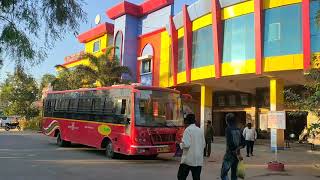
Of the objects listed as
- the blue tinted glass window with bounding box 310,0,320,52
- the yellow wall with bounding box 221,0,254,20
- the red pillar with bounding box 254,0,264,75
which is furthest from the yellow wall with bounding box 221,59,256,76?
the blue tinted glass window with bounding box 310,0,320,52

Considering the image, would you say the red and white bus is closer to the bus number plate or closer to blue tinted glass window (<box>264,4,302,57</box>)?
the bus number plate

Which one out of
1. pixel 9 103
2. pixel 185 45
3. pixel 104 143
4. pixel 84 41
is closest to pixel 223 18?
pixel 185 45

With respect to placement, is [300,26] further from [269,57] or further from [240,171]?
[240,171]

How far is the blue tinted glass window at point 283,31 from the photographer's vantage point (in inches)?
Result: 1032

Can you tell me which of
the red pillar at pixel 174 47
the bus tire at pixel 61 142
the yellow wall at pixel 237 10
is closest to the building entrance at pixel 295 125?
the red pillar at pixel 174 47

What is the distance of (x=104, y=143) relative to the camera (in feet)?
64.3

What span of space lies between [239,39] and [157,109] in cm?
1297

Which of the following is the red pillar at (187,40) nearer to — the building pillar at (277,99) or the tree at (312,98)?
the building pillar at (277,99)

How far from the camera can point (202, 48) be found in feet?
107

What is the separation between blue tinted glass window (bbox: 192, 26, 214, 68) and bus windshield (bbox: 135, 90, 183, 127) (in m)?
13.4

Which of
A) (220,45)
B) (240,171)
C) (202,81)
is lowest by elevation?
(240,171)

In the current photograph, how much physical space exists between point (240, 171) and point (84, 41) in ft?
159

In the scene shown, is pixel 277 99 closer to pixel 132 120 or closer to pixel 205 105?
pixel 205 105

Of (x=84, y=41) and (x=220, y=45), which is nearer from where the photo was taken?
(x=220, y=45)
